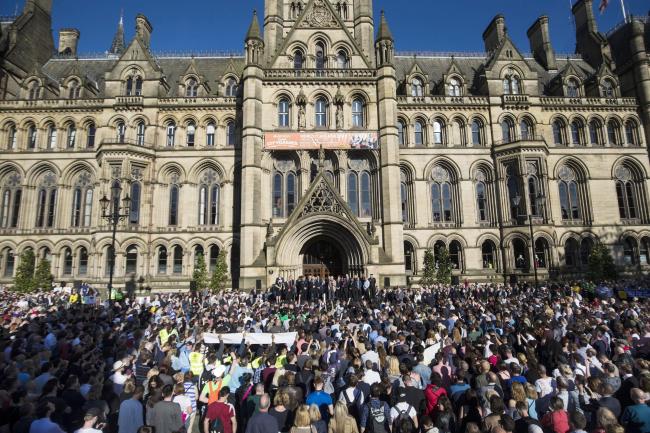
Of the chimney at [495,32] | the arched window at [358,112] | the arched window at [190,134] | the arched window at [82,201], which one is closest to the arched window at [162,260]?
the arched window at [82,201]

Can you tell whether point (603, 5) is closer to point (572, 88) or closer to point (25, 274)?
point (572, 88)

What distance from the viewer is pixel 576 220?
33.0m

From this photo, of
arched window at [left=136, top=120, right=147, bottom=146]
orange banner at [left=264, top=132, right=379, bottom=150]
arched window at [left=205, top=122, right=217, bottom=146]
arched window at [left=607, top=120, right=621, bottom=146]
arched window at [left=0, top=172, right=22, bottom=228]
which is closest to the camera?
orange banner at [left=264, top=132, right=379, bottom=150]

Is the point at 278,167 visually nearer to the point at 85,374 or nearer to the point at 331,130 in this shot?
the point at 331,130

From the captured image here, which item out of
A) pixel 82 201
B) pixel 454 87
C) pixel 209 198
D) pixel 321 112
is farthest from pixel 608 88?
pixel 82 201

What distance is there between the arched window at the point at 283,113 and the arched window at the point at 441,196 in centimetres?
1378

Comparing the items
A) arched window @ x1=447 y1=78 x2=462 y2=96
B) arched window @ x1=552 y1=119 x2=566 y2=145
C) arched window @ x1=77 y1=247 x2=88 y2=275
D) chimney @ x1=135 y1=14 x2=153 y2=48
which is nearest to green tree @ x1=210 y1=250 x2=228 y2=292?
arched window @ x1=77 y1=247 x2=88 y2=275

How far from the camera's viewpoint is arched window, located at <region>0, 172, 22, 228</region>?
3244cm

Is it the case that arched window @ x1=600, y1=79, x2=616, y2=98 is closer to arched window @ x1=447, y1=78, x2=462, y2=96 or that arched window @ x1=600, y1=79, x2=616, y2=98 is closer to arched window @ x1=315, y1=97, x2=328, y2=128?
arched window @ x1=447, y1=78, x2=462, y2=96

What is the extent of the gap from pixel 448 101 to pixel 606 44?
799 inches

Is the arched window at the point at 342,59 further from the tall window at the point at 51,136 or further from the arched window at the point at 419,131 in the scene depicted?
the tall window at the point at 51,136

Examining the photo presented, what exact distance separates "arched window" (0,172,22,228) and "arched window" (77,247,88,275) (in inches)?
261

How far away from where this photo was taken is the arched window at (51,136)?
33438 millimetres

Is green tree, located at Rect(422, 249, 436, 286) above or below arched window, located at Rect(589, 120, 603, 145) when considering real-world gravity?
below
